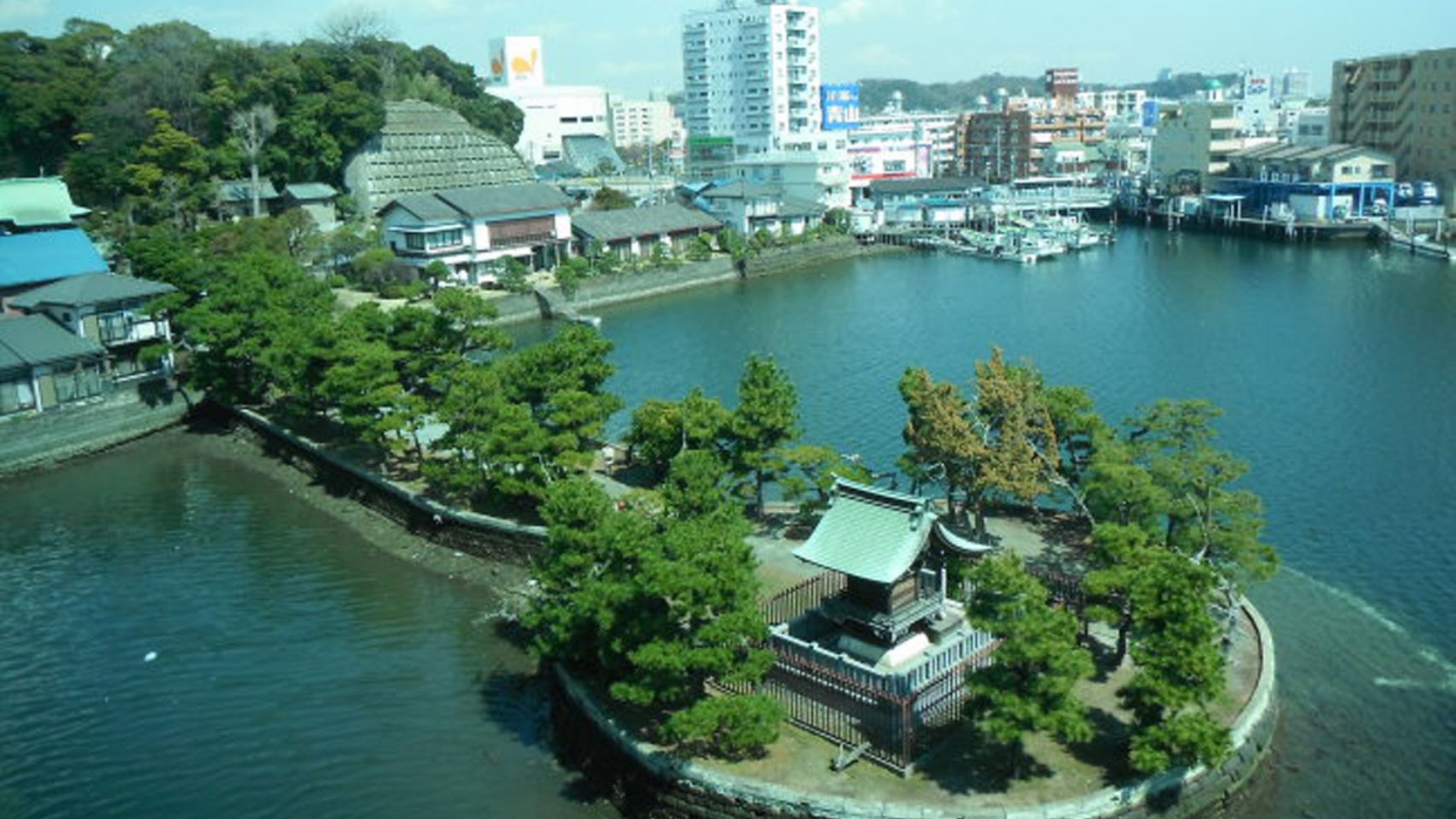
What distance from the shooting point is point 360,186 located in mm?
61594

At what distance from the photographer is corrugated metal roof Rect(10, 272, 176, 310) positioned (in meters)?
33.3

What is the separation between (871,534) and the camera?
15.2 m

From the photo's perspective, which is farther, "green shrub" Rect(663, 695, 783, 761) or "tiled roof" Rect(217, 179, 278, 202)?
"tiled roof" Rect(217, 179, 278, 202)

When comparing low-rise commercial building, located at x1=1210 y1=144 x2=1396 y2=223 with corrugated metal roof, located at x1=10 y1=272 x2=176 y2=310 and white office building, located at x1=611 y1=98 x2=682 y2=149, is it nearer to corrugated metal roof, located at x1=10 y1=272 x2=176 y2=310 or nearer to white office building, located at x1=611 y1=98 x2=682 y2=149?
corrugated metal roof, located at x1=10 y1=272 x2=176 y2=310

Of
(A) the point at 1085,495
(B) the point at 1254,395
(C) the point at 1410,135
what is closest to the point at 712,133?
(C) the point at 1410,135

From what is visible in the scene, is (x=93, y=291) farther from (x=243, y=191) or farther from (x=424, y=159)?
(x=424, y=159)

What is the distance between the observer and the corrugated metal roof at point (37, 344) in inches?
1209

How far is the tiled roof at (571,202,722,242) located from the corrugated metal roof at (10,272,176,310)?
80.0 ft

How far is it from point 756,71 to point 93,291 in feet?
263

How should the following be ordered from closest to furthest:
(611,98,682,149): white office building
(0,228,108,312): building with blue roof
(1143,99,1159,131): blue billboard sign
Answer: (0,228,108,312): building with blue roof < (1143,99,1159,131): blue billboard sign < (611,98,682,149): white office building

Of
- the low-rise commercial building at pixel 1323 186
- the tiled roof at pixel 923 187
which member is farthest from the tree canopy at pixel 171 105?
the low-rise commercial building at pixel 1323 186

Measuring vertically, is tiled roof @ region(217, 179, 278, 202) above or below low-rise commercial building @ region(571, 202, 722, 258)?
above

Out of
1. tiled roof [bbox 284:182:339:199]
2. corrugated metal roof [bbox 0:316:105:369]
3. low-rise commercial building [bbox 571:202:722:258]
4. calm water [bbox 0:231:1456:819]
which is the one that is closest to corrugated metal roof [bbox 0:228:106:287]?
corrugated metal roof [bbox 0:316:105:369]

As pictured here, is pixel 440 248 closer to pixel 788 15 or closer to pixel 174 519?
pixel 174 519
